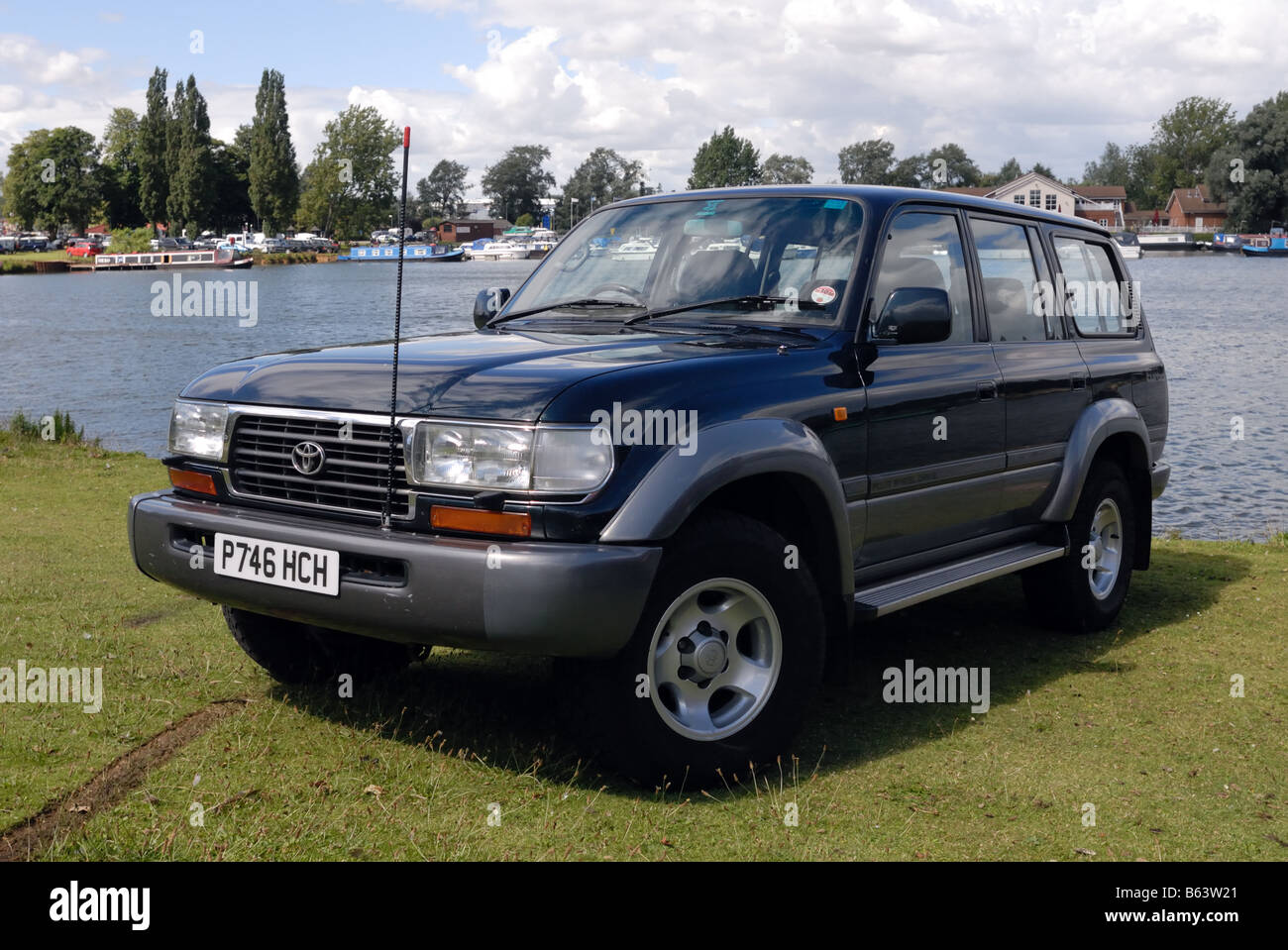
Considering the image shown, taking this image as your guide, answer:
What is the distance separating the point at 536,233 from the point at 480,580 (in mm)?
128466

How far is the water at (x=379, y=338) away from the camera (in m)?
15.9

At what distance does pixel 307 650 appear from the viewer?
5117 millimetres

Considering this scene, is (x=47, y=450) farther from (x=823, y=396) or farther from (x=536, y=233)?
(x=536, y=233)

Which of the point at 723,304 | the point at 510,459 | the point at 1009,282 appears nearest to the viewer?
the point at 510,459

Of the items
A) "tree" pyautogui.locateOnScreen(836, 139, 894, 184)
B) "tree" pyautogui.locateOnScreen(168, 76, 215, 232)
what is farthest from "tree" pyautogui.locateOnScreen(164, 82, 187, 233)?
"tree" pyautogui.locateOnScreen(836, 139, 894, 184)

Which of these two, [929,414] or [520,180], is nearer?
[929,414]

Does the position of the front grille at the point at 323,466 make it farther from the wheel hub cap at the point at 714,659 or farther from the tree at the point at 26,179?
the tree at the point at 26,179

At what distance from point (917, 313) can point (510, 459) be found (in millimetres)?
1808

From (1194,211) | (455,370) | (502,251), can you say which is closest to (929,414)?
(455,370)

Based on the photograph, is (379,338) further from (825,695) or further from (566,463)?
(566,463)

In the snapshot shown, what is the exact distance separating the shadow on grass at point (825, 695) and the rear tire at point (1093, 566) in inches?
5.1

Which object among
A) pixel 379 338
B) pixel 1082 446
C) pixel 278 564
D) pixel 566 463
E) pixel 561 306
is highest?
pixel 561 306
